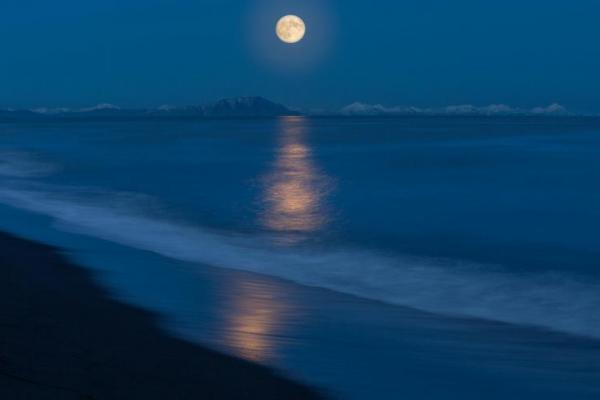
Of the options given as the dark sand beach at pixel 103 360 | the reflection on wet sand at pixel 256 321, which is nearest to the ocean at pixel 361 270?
the reflection on wet sand at pixel 256 321

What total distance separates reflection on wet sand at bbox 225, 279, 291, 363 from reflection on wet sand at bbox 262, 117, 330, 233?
4958mm

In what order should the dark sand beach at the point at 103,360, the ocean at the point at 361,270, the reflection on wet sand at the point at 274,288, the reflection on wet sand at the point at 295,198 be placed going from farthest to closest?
the reflection on wet sand at the point at 295,198
the reflection on wet sand at the point at 274,288
the ocean at the point at 361,270
the dark sand beach at the point at 103,360

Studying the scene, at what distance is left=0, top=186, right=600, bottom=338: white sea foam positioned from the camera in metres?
7.27

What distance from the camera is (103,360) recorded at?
15.5 ft

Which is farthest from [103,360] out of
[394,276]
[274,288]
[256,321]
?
[394,276]

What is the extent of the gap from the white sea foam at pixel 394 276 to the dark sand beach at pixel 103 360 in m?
2.77

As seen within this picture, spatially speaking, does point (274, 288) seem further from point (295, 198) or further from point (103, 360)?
point (295, 198)

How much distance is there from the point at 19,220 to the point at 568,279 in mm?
9111

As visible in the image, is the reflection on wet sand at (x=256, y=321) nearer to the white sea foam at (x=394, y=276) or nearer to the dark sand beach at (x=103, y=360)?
the dark sand beach at (x=103, y=360)

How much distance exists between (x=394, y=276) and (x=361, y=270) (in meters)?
0.49

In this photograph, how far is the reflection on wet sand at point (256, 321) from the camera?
533 centimetres

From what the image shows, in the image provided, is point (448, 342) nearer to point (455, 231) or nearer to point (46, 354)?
point (46, 354)

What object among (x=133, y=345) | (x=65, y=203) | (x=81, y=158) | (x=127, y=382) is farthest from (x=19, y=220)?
(x=81, y=158)

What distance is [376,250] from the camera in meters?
10.8
